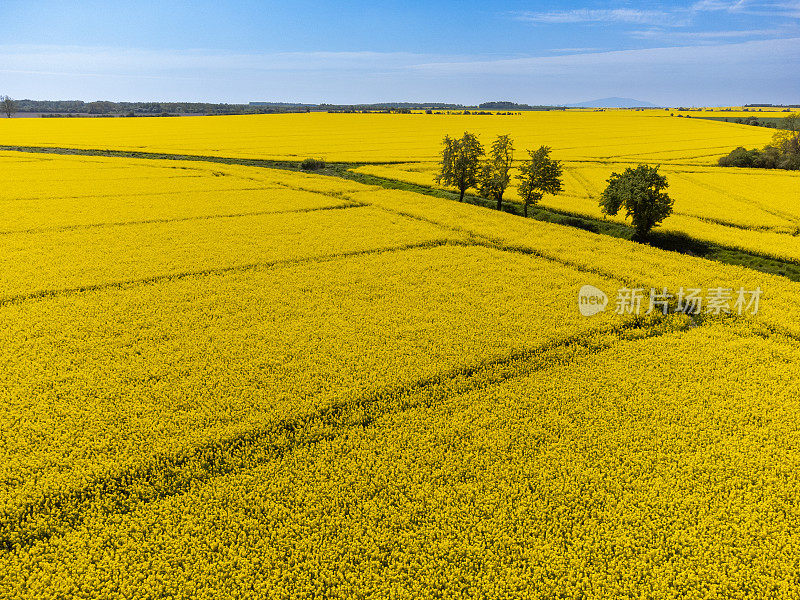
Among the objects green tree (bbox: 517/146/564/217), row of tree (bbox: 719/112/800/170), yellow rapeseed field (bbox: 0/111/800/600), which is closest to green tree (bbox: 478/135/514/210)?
green tree (bbox: 517/146/564/217)

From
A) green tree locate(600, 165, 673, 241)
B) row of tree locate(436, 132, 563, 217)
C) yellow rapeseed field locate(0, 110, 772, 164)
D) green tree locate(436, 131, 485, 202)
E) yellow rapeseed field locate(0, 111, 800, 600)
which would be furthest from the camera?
yellow rapeseed field locate(0, 110, 772, 164)

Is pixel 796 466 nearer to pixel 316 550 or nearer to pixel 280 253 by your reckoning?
pixel 316 550

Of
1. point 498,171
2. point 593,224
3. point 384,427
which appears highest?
point 498,171

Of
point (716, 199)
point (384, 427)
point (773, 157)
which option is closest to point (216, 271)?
point (384, 427)

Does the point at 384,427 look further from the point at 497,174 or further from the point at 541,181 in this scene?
the point at 497,174

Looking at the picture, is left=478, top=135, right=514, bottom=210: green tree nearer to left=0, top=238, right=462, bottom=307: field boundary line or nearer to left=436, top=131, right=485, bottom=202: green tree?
left=436, top=131, right=485, bottom=202: green tree

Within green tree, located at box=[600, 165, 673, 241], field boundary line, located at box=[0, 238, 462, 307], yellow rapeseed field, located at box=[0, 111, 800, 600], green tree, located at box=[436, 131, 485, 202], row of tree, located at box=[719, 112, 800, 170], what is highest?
row of tree, located at box=[719, 112, 800, 170]
